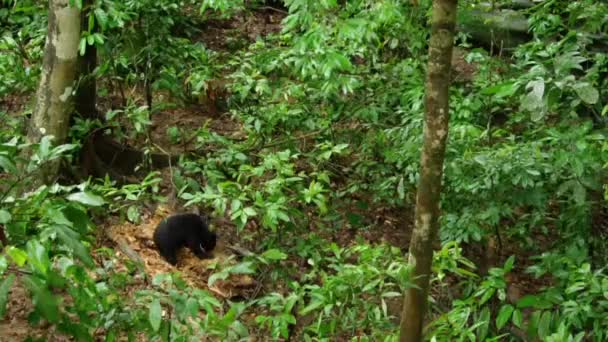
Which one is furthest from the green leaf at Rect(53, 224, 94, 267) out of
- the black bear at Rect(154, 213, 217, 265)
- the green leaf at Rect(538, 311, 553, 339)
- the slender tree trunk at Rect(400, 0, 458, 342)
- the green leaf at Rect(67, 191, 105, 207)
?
the black bear at Rect(154, 213, 217, 265)

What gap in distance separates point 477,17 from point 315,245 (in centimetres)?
268

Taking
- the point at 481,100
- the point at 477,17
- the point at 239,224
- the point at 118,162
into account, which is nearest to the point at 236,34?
the point at 118,162

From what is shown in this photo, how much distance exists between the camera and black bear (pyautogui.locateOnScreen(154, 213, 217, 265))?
19.4 feet

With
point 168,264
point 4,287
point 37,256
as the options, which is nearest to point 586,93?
point 37,256

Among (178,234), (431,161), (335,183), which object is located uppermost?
(431,161)

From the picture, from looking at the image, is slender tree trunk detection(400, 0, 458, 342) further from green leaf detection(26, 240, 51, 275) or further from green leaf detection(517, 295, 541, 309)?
green leaf detection(26, 240, 51, 275)

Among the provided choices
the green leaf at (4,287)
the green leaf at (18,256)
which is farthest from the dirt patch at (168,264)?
the green leaf at (18,256)

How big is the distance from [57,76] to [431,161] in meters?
3.01

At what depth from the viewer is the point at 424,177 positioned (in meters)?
3.30

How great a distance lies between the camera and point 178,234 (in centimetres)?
591

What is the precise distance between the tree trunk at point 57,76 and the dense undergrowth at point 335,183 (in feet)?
0.58

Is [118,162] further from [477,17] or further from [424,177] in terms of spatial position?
[424,177]

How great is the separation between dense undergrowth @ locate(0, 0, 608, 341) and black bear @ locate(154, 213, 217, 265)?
12.1 inches

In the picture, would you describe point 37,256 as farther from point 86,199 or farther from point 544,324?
point 544,324
